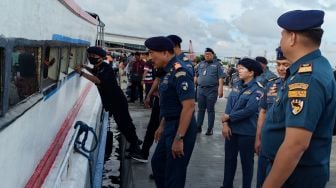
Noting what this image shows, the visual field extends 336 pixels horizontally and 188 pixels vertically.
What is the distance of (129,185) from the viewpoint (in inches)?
218

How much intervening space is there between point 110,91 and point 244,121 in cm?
260

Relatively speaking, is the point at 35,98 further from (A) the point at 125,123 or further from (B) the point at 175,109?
(A) the point at 125,123

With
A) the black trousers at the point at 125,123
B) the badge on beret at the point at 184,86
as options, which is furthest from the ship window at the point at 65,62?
the black trousers at the point at 125,123

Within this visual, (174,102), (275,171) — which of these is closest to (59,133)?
(174,102)

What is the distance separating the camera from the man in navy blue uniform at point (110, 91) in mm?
6625

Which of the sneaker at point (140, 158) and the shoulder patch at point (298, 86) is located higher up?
the shoulder patch at point (298, 86)

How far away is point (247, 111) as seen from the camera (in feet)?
15.4

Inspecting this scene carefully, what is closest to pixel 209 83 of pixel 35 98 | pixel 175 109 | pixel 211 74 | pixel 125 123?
pixel 211 74

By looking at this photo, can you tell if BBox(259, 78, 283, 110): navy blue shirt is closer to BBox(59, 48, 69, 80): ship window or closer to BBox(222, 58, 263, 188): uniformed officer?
BBox(222, 58, 263, 188): uniformed officer

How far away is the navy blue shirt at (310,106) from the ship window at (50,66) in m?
1.76

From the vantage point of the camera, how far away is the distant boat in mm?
2195

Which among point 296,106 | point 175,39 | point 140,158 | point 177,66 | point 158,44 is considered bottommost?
point 140,158

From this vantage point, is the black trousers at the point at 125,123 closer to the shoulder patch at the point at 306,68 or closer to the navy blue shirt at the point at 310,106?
the navy blue shirt at the point at 310,106

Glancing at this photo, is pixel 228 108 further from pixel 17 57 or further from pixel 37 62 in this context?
pixel 17 57
